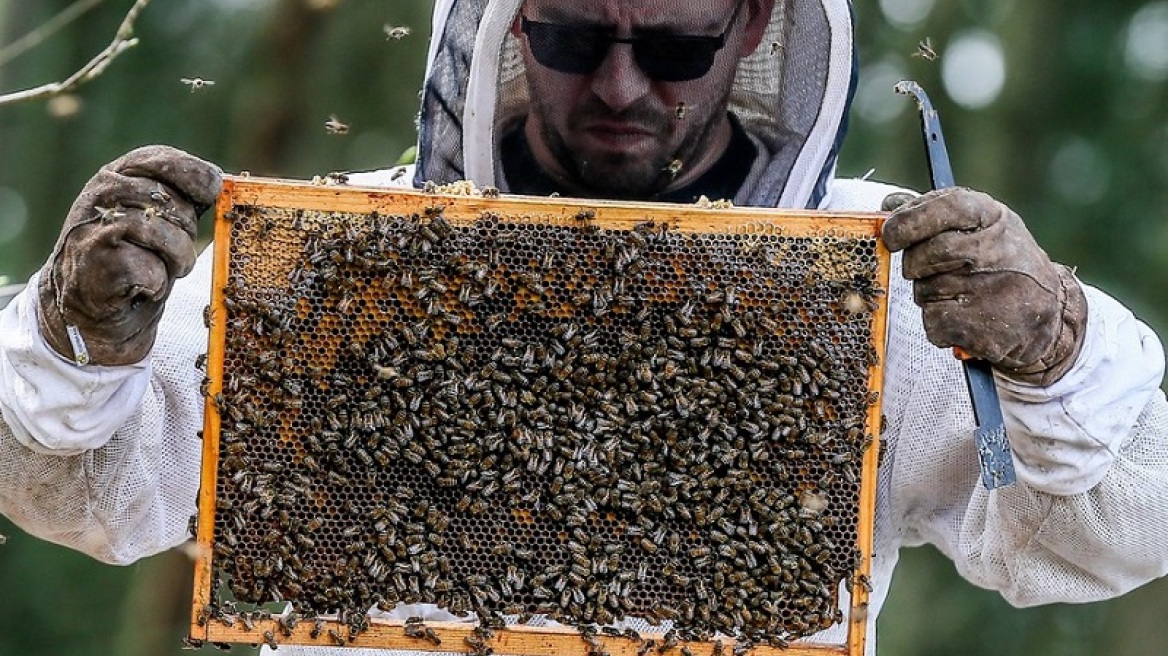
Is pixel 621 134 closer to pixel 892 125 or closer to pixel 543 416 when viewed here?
pixel 543 416

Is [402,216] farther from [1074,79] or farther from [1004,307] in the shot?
[1074,79]

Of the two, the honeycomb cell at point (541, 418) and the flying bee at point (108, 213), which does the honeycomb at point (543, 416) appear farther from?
the flying bee at point (108, 213)

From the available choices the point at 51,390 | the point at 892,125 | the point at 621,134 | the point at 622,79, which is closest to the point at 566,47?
the point at 622,79

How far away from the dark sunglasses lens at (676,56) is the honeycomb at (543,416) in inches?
35.9

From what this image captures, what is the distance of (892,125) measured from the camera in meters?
12.7

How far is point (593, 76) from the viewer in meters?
5.18

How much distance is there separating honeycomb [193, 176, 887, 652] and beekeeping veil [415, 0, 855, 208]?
0.96 metres

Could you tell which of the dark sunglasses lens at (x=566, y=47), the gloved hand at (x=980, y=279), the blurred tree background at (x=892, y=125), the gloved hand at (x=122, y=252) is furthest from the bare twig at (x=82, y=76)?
the blurred tree background at (x=892, y=125)

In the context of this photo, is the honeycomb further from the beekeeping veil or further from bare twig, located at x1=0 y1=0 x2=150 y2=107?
the beekeeping veil

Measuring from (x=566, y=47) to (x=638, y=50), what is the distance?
26 centimetres

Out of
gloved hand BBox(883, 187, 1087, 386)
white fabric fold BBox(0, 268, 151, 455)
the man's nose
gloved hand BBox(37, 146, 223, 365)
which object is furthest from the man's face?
white fabric fold BBox(0, 268, 151, 455)

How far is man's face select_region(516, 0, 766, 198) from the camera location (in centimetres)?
511

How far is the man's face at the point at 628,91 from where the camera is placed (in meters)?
5.11

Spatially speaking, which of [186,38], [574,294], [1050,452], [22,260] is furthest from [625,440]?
[186,38]
